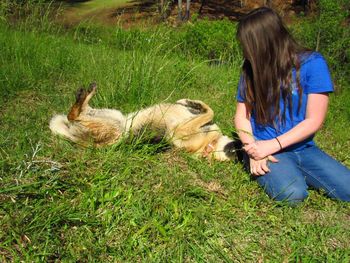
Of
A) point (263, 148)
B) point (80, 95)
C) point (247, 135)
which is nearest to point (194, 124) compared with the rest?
point (247, 135)

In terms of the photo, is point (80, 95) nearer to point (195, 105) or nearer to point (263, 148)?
point (195, 105)

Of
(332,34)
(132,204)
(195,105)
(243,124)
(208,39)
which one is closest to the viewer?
(132,204)

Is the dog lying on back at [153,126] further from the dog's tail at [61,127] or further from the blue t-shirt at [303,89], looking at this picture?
the blue t-shirt at [303,89]

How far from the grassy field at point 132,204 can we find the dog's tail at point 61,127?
9 centimetres

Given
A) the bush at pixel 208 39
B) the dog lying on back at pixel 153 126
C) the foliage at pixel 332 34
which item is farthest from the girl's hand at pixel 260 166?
the foliage at pixel 332 34

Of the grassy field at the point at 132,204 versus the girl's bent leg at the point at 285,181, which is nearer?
the grassy field at the point at 132,204

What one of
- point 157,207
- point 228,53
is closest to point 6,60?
point 157,207

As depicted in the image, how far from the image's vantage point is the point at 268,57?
10.3 ft

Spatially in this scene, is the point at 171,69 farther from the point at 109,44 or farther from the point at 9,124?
the point at 9,124

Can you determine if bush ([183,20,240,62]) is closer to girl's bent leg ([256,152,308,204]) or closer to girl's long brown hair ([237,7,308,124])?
girl's long brown hair ([237,7,308,124])

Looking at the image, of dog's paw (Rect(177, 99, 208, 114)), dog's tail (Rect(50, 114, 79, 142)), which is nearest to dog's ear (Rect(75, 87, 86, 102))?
dog's tail (Rect(50, 114, 79, 142))

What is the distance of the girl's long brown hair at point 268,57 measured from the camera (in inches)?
121

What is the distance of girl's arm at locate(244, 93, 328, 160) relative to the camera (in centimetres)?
311

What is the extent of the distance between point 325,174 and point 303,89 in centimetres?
72
